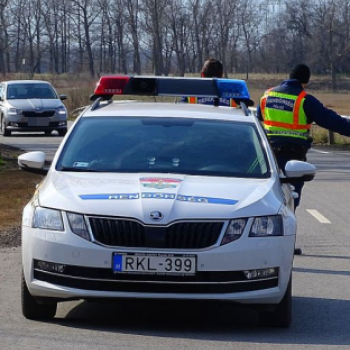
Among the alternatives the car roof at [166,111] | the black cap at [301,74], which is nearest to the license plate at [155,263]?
the car roof at [166,111]

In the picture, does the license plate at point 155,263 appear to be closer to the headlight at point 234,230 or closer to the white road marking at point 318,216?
the headlight at point 234,230

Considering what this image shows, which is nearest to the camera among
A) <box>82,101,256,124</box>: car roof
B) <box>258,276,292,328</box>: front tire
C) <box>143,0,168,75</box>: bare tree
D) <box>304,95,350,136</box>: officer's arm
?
<box>258,276,292,328</box>: front tire

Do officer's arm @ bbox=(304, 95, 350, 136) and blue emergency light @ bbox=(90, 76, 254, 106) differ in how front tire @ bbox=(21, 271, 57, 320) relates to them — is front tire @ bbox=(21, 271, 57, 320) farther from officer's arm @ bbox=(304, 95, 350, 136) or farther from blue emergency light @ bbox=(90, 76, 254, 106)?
officer's arm @ bbox=(304, 95, 350, 136)

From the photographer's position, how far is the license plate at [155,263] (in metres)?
6.67

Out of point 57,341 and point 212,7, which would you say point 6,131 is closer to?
point 57,341

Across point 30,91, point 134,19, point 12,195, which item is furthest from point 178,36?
point 12,195

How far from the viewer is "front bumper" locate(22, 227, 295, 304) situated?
21.9 feet

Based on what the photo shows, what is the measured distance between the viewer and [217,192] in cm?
711

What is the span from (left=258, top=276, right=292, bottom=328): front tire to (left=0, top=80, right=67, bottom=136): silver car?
23.1m

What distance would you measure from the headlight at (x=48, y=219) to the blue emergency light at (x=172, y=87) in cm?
233

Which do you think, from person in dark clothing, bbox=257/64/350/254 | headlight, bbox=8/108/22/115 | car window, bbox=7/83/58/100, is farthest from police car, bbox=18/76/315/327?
car window, bbox=7/83/58/100

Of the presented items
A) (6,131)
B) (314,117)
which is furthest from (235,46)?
(314,117)

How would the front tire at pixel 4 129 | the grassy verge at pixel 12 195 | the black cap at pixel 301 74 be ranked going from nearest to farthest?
1. the black cap at pixel 301 74
2. the grassy verge at pixel 12 195
3. the front tire at pixel 4 129

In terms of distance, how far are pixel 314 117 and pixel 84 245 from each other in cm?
425
